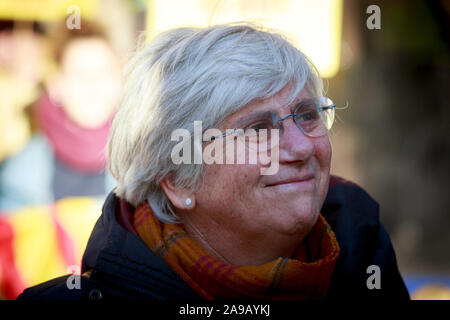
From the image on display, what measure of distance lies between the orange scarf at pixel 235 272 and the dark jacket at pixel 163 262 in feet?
0.20

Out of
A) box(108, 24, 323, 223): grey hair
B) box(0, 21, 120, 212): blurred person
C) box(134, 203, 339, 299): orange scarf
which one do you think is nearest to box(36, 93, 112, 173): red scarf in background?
box(0, 21, 120, 212): blurred person

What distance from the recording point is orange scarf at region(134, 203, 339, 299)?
5.05 ft

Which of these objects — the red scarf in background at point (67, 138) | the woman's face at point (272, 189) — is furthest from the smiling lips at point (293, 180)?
the red scarf in background at point (67, 138)

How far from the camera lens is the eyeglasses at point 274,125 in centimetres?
157

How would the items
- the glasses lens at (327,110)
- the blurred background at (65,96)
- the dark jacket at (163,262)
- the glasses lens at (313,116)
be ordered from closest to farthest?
the dark jacket at (163,262)
the glasses lens at (313,116)
the glasses lens at (327,110)
the blurred background at (65,96)

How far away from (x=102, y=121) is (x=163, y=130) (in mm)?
2556

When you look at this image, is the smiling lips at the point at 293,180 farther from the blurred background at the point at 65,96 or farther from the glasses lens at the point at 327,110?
the blurred background at the point at 65,96

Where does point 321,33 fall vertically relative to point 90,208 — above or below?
above

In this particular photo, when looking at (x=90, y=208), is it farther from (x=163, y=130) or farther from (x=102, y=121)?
(x=163, y=130)

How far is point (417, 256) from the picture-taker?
189 inches

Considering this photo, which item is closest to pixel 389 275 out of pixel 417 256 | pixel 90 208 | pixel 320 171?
pixel 320 171

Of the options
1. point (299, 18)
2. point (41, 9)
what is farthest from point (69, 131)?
point (299, 18)

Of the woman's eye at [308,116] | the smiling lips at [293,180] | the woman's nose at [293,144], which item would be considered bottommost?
the smiling lips at [293,180]

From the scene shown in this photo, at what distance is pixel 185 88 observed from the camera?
162 centimetres
